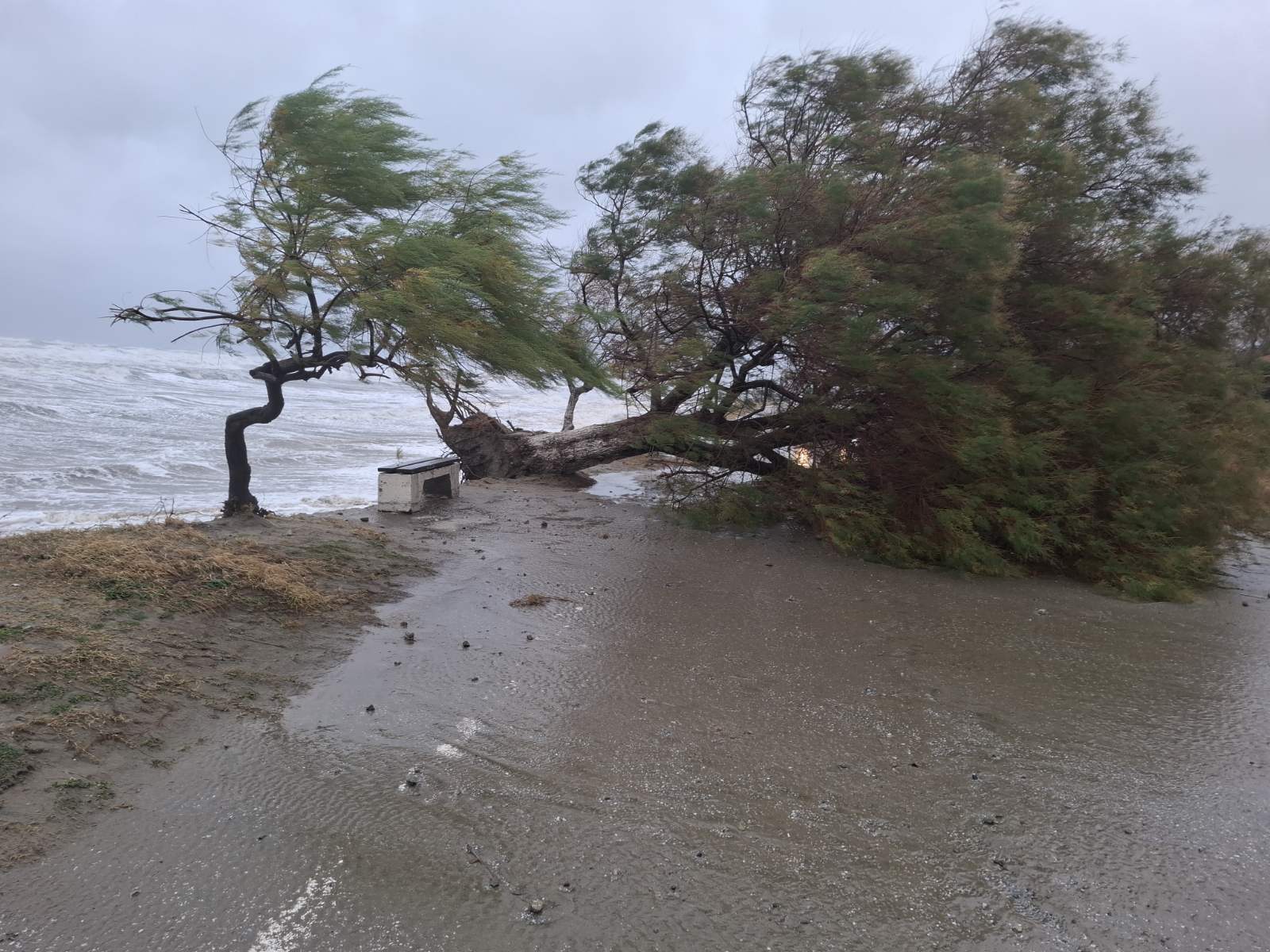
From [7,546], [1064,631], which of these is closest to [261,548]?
[7,546]

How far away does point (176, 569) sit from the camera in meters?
5.15

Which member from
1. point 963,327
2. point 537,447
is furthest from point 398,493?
point 963,327

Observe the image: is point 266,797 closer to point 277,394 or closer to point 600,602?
point 600,602

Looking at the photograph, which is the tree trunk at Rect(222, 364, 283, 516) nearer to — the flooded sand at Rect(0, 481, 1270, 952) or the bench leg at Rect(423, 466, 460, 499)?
the bench leg at Rect(423, 466, 460, 499)

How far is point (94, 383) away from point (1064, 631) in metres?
31.5

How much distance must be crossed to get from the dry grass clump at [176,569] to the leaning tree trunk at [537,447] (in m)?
5.56

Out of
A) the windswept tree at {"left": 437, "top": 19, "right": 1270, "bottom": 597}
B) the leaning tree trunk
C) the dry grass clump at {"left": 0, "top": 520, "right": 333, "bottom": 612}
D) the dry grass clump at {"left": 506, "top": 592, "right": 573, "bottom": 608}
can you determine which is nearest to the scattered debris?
the dry grass clump at {"left": 506, "top": 592, "right": 573, "bottom": 608}

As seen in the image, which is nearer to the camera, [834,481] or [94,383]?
[834,481]

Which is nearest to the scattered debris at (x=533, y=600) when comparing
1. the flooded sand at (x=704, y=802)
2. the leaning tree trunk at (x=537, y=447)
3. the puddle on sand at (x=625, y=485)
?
the flooded sand at (x=704, y=802)

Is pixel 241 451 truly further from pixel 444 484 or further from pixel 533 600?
pixel 533 600

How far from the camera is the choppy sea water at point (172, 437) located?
10.8 m

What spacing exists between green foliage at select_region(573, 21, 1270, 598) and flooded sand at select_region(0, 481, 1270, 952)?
86.8 inches

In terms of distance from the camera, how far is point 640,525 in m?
9.18

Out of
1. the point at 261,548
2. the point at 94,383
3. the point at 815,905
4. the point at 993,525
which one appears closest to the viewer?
the point at 815,905
